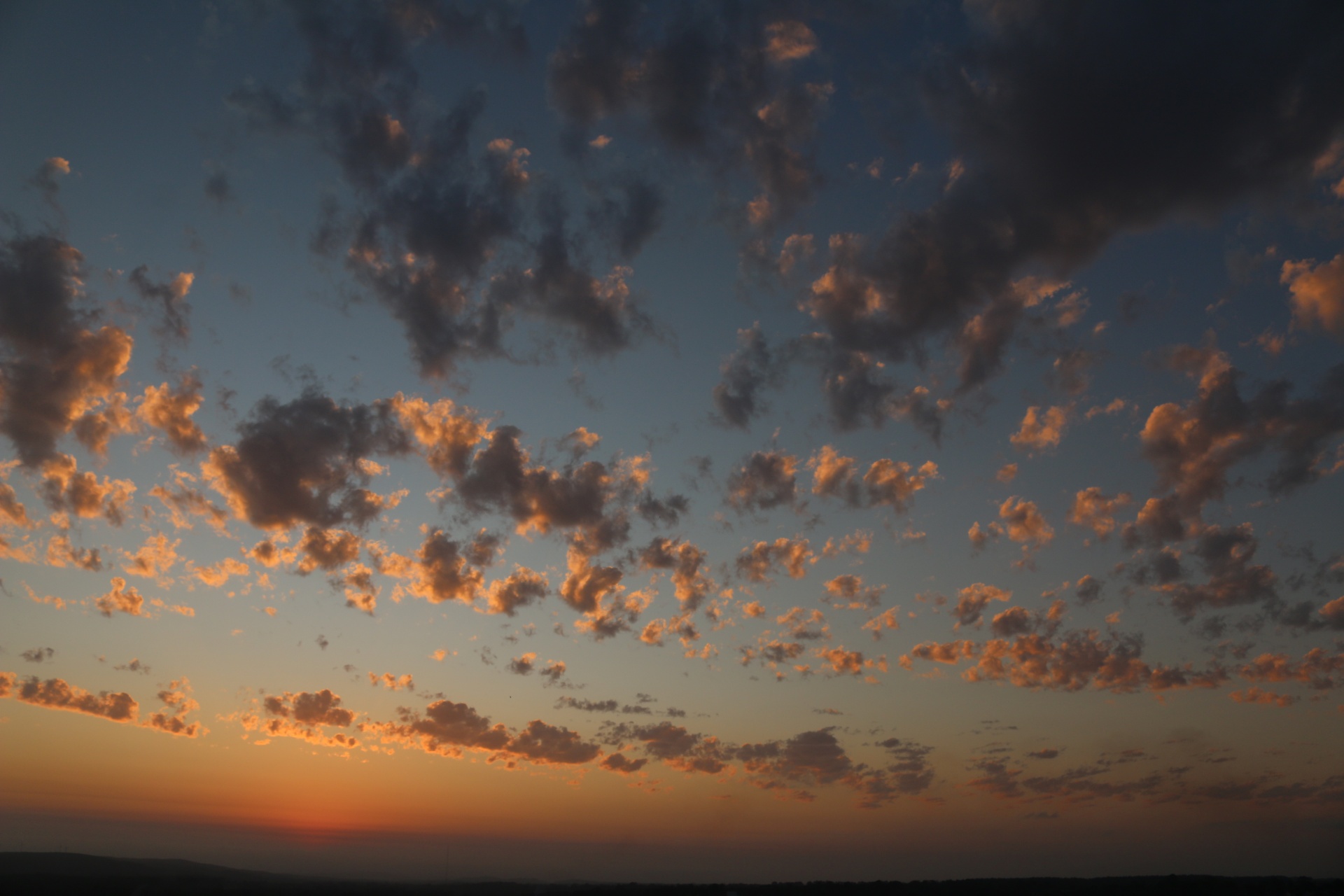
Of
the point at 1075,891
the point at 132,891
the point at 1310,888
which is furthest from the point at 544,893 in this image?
the point at 1310,888

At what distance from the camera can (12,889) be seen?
546 feet

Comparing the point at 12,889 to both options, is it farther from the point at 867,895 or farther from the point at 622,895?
the point at 867,895

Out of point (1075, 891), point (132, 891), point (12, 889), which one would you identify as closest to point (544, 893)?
point (132, 891)

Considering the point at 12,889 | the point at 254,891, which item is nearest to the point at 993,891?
the point at 254,891

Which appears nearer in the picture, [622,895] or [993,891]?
[622,895]

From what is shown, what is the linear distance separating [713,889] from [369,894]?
97557mm

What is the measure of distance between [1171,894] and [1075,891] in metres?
24.7

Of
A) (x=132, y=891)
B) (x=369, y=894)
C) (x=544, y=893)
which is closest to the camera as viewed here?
(x=132, y=891)

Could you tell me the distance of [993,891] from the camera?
19862cm

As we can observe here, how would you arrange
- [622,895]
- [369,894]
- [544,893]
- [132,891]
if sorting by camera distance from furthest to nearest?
1. [369,894]
2. [622,895]
3. [544,893]
4. [132,891]

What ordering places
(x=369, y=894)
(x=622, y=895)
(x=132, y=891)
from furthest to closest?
(x=369, y=894) → (x=622, y=895) → (x=132, y=891)

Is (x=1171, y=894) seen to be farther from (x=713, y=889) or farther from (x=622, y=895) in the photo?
(x=622, y=895)

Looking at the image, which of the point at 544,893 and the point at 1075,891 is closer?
the point at 544,893

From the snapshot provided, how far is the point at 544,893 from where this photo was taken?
168 metres
